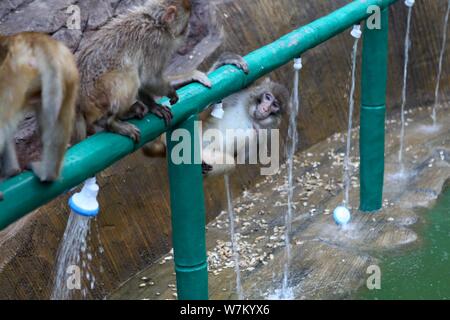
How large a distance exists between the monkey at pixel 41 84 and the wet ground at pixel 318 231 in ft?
6.64

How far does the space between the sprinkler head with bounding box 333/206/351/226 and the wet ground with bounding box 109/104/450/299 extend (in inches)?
2.2

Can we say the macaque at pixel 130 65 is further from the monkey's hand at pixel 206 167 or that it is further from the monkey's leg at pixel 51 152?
the monkey's hand at pixel 206 167

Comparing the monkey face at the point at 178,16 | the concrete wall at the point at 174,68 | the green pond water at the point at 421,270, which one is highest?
the monkey face at the point at 178,16

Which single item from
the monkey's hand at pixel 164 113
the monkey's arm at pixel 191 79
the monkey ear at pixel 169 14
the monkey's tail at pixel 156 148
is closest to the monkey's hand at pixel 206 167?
the monkey's tail at pixel 156 148

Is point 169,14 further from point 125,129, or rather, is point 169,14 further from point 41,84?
point 41,84

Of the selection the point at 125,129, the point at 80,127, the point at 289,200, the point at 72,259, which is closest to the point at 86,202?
the point at 125,129

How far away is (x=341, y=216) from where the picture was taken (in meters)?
4.57

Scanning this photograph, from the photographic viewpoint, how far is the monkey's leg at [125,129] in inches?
90.2

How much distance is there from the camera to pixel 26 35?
2.15 m

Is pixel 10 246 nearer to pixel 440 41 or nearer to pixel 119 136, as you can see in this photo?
pixel 119 136

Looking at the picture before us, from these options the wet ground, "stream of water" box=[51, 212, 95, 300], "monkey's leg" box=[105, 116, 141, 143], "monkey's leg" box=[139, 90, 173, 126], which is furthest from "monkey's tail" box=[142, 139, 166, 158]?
"monkey's leg" box=[105, 116, 141, 143]

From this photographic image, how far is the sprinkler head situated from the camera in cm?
457

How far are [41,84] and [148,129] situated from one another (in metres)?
0.40

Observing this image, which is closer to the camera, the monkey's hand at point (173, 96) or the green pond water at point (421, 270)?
the monkey's hand at point (173, 96)
